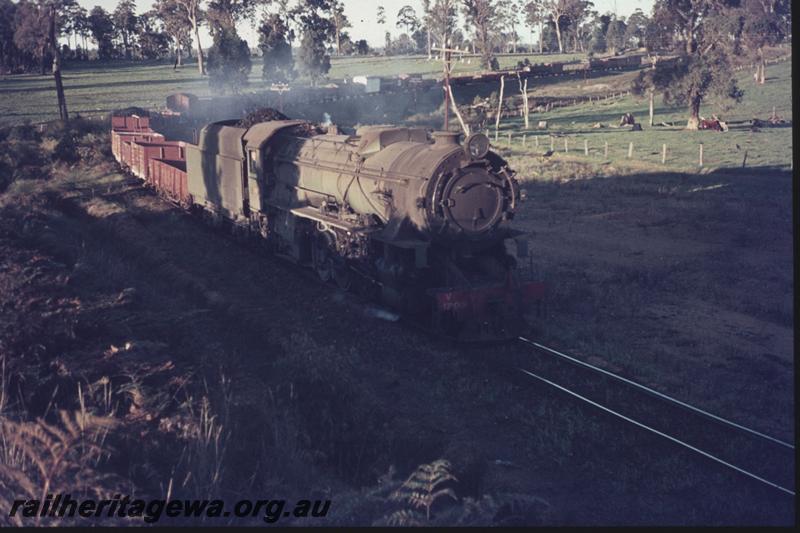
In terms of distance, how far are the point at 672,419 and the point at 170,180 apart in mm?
23254

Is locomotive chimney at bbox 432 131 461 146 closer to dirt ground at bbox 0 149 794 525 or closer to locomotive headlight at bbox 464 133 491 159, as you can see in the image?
locomotive headlight at bbox 464 133 491 159

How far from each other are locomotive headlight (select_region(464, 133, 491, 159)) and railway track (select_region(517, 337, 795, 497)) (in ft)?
12.4

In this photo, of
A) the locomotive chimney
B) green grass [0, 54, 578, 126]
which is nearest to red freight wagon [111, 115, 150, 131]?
green grass [0, 54, 578, 126]

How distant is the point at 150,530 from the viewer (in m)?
6.13

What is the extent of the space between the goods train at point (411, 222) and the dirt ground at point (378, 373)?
68 centimetres

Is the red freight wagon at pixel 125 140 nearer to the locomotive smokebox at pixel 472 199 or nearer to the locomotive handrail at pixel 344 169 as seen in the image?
the locomotive handrail at pixel 344 169

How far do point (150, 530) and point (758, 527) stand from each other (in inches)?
232

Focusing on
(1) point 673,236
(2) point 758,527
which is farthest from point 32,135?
(2) point 758,527

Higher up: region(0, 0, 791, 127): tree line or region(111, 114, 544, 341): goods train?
region(0, 0, 791, 127): tree line

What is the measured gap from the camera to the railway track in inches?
339

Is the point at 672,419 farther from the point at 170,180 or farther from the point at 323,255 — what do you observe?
the point at 170,180

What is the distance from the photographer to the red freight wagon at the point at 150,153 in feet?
104

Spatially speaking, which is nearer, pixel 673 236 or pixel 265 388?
pixel 265 388

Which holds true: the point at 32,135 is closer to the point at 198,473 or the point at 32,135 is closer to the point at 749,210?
the point at 749,210
